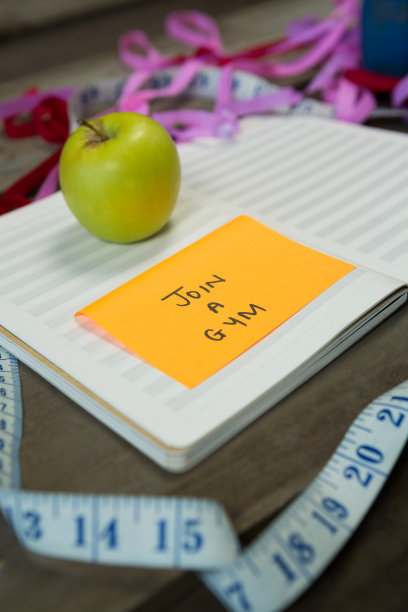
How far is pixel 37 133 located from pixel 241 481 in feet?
2.98

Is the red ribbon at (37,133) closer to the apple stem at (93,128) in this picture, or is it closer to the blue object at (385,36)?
the apple stem at (93,128)

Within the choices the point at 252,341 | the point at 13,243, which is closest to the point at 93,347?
the point at 252,341

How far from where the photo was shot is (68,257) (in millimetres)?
752

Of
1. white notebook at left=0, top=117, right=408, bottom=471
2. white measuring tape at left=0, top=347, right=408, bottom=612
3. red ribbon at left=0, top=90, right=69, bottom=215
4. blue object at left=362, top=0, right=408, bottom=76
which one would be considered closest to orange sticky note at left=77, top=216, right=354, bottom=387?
white notebook at left=0, top=117, right=408, bottom=471

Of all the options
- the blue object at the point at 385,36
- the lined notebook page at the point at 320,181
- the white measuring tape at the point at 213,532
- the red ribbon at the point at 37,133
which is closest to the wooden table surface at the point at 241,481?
the white measuring tape at the point at 213,532

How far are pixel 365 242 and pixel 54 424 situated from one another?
1.41ft

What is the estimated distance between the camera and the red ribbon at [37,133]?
94cm

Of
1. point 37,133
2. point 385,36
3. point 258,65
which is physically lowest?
point 37,133

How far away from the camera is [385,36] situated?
1.13 meters

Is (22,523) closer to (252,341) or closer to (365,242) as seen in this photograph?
(252,341)

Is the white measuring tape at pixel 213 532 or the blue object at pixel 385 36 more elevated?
the blue object at pixel 385 36

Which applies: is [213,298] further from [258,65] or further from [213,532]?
[258,65]

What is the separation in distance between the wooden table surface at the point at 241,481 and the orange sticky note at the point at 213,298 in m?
0.08

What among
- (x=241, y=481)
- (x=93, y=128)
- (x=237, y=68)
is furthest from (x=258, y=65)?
(x=241, y=481)
